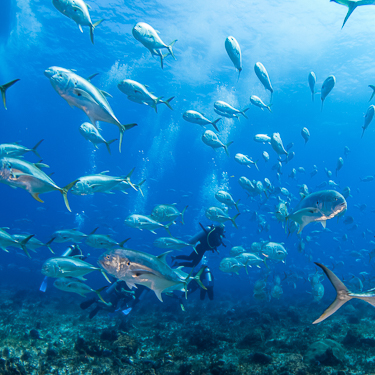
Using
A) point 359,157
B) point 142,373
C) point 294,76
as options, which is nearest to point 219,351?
point 142,373

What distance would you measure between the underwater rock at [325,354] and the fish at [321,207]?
2488 millimetres

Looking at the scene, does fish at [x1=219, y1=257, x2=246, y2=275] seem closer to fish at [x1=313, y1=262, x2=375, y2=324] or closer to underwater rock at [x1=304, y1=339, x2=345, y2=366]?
underwater rock at [x1=304, y1=339, x2=345, y2=366]

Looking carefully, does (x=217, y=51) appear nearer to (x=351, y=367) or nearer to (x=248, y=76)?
(x=248, y=76)

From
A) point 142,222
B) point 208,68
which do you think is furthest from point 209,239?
point 208,68

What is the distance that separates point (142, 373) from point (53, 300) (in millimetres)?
11682

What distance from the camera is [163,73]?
979 inches

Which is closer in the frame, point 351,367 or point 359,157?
point 351,367

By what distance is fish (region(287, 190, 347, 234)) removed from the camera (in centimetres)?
292

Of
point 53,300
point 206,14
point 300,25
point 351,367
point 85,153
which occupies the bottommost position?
point 85,153

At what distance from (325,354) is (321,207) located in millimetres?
2802

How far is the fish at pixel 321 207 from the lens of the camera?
2.92m

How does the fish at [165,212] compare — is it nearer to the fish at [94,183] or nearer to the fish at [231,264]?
the fish at [94,183]

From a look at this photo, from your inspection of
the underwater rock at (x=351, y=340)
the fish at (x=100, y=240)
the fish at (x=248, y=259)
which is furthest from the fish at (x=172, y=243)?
the underwater rock at (x=351, y=340)

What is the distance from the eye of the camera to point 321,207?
2.96 m
